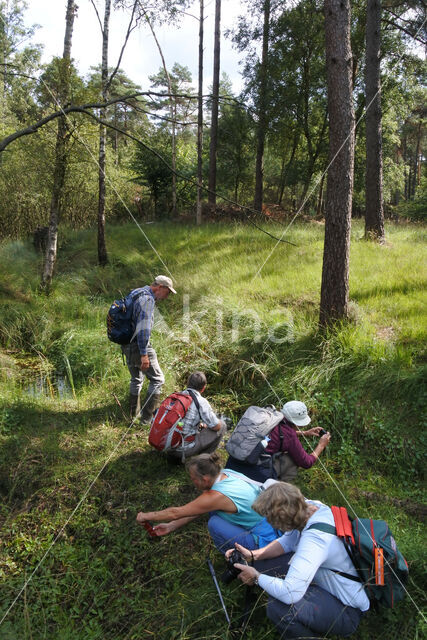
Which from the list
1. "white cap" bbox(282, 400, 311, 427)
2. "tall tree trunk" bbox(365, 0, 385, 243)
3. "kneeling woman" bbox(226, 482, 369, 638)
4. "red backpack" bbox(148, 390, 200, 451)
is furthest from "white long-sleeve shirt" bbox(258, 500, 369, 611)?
"tall tree trunk" bbox(365, 0, 385, 243)

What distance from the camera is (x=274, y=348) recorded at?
535 centimetres

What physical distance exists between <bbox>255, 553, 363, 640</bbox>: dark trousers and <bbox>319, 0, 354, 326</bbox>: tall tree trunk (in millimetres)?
3445

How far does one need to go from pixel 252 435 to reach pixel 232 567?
0.92 meters

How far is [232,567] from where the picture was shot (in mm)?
2613

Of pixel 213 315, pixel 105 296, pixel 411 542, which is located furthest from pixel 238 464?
pixel 105 296

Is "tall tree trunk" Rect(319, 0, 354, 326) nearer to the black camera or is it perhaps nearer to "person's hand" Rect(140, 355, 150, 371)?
"person's hand" Rect(140, 355, 150, 371)

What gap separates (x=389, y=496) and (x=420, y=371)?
144 centimetres

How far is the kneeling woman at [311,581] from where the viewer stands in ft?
6.98

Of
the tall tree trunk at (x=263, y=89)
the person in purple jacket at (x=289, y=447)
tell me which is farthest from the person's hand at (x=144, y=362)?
the tall tree trunk at (x=263, y=89)

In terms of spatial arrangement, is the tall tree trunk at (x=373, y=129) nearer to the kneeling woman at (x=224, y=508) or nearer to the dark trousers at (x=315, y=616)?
the kneeling woman at (x=224, y=508)

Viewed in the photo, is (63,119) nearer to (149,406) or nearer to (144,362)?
(144,362)

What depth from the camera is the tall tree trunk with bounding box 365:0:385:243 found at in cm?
883

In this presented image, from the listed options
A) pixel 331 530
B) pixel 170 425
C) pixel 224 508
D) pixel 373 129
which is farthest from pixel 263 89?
pixel 331 530

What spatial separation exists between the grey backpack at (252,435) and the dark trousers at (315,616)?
107 centimetres
